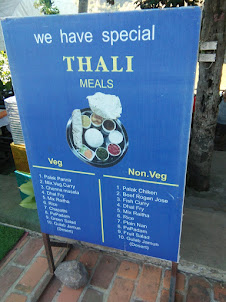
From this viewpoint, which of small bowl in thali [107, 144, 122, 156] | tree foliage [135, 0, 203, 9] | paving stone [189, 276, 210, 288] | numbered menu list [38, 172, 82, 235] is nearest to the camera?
small bowl in thali [107, 144, 122, 156]

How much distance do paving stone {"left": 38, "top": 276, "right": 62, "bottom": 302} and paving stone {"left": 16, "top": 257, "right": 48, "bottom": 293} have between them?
12 cm

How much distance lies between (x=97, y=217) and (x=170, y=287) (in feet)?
2.70

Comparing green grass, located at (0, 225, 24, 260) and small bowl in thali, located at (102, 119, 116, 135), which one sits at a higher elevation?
small bowl in thali, located at (102, 119, 116, 135)

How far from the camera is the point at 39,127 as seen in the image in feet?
5.66

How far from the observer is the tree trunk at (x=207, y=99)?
298cm

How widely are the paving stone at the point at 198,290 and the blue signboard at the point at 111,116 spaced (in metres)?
0.57

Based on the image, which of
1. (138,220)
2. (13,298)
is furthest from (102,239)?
(13,298)

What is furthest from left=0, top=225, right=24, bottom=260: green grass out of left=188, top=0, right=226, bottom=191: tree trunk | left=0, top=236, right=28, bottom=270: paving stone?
left=188, top=0, right=226, bottom=191: tree trunk

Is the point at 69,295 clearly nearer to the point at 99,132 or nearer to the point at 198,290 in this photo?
the point at 198,290

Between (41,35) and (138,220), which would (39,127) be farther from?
(138,220)

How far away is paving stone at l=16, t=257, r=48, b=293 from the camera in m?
2.24

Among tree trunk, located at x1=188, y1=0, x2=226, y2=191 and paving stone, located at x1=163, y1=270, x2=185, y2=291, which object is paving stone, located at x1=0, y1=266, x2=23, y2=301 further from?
tree trunk, located at x1=188, y1=0, x2=226, y2=191

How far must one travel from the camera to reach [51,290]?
221 cm

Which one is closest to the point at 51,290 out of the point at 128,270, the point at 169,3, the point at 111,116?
the point at 128,270
